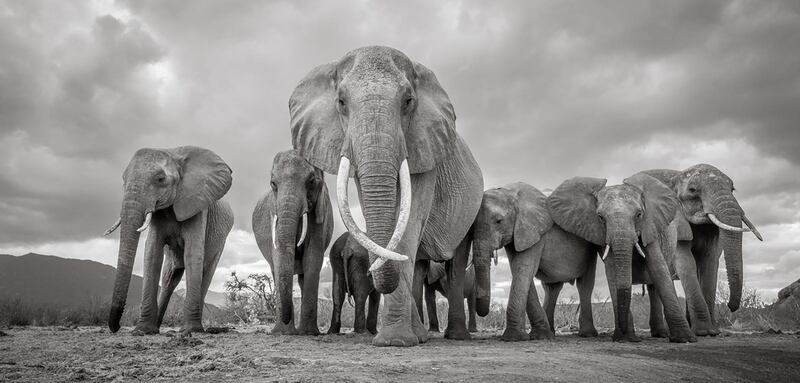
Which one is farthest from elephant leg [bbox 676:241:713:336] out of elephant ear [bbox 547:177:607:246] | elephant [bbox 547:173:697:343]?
elephant ear [bbox 547:177:607:246]

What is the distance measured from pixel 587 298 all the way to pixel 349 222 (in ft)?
23.2

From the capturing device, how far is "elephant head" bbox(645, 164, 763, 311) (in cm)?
1182

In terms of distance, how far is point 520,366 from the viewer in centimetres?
468

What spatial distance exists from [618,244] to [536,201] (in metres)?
1.74

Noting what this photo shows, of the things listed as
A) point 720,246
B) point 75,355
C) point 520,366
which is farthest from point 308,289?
point 720,246

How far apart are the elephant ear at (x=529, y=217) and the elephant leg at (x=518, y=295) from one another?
259 millimetres

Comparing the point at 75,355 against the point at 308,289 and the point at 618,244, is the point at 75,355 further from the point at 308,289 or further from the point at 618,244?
the point at 618,244

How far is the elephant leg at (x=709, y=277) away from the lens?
41.2 feet

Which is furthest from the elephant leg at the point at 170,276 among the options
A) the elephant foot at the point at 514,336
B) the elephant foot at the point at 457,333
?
the elephant foot at the point at 514,336

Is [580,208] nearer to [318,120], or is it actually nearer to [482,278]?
[482,278]

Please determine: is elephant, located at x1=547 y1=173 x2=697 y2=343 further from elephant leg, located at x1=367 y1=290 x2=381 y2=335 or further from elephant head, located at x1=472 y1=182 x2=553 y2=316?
elephant leg, located at x1=367 y1=290 x2=381 y2=335

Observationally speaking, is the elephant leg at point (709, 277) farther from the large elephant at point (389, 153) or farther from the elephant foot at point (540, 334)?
the large elephant at point (389, 153)

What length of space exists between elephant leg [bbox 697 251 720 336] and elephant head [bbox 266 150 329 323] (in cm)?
824

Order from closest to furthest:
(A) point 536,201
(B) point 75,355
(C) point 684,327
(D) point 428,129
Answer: (B) point 75,355, (D) point 428,129, (C) point 684,327, (A) point 536,201
